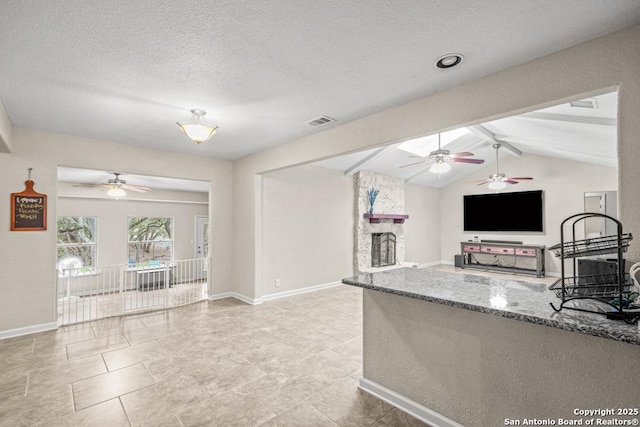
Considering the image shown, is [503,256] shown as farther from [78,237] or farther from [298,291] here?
[78,237]

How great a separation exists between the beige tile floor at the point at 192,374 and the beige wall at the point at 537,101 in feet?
7.42

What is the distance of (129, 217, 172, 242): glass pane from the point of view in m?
7.96

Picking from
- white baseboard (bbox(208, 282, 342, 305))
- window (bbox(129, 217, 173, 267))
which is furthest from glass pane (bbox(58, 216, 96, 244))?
white baseboard (bbox(208, 282, 342, 305))

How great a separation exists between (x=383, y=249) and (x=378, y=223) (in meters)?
0.72

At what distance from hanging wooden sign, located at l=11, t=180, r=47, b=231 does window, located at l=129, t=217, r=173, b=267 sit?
4.18m

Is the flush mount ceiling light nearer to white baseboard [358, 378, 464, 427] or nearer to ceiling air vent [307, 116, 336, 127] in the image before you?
ceiling air vent [307, 116, 336, 127]

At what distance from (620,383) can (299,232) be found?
4.85 meters

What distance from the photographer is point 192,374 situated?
2770 mm

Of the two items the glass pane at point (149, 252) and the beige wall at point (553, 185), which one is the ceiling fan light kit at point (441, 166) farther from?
the glass pane at point (149, 252)

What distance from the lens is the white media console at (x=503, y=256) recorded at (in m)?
7.57

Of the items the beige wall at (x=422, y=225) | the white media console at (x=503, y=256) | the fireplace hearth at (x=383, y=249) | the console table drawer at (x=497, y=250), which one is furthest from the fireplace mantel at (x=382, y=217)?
the console table drawer at (x=497, y=250)

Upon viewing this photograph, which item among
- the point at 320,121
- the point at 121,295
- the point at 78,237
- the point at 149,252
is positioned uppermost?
Result: the point at 320,121

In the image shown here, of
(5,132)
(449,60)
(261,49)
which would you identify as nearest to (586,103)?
(449,60)

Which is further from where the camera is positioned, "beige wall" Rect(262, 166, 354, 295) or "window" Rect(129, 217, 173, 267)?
"window" Rect(129, 217, 173, 267)
